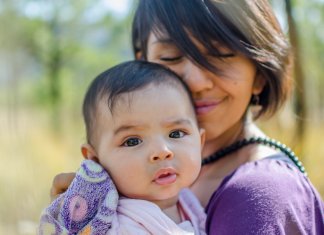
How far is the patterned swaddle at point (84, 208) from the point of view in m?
1.36

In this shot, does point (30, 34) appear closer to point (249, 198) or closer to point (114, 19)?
point (114, 19)

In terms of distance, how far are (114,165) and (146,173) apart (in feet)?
0.29

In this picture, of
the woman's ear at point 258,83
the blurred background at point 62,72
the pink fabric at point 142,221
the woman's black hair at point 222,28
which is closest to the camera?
the pink fabric at point 142,221

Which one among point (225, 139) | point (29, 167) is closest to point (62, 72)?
point (29, 167)

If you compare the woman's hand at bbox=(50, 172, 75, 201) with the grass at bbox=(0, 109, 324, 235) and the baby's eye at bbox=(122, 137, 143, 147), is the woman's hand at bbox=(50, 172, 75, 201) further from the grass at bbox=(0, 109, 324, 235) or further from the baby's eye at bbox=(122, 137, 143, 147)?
the grass at bbox=(0, 109, 324, 235)

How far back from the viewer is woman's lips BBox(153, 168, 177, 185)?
1.42 metres

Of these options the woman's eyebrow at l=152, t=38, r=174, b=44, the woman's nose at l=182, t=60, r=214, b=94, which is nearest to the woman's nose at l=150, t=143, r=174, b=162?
the woman's nose at l=182, t=60, r=214, b=94

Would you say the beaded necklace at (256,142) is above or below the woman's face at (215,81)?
below

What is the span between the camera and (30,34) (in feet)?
46.0

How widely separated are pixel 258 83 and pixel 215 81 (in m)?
0.24

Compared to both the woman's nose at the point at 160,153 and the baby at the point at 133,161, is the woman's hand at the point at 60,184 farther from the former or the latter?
the woman's nose at the point at 160,153

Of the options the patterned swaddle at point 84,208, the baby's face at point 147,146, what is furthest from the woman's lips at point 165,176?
the patterned swaddle at point 84,208

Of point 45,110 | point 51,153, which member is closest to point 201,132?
point 51,153

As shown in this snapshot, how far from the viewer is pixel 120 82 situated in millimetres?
1509
